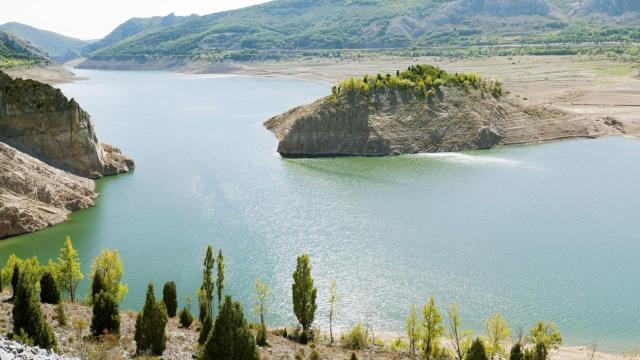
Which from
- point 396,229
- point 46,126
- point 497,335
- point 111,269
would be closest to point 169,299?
point 111,269

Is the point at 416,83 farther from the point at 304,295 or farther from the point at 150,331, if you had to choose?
the point at 150,331

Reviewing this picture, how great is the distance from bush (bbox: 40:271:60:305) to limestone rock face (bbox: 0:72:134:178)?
37.9 metres

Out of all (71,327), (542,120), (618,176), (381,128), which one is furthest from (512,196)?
(71,327)

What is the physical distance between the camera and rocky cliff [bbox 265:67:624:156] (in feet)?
299

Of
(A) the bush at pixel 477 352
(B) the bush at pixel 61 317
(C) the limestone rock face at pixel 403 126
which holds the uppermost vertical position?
(C) the limestone rock face at pixel 403 126

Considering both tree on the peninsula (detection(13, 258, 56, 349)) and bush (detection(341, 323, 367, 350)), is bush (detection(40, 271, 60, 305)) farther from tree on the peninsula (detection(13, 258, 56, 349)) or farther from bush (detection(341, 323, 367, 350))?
bush (detection(341, 323, 367, 350))

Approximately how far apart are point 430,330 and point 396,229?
919 inches

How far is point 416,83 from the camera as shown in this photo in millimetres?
95750

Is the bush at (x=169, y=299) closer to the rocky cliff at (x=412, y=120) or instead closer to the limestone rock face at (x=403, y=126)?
the rocky cliff at (x=412, y=120)

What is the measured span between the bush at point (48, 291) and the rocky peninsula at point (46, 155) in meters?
22.3

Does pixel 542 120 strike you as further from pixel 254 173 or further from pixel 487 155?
pixel 254 173

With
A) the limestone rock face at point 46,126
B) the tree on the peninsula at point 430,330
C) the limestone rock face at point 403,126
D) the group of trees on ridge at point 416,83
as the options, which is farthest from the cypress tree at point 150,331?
the group of trees on ridge at point 416,83

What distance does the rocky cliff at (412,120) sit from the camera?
299ft

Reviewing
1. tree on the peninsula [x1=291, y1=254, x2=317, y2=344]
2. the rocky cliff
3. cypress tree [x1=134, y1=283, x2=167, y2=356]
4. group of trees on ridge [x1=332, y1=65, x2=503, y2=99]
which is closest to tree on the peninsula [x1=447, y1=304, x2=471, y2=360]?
tree on the peninsula [x1=291, y1=254, x2=317, y2=344]
